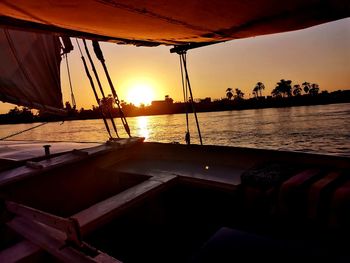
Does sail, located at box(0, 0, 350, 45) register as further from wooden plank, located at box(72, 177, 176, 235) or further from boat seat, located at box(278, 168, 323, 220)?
wooden plank, located at box(72, 177, 176, 235)

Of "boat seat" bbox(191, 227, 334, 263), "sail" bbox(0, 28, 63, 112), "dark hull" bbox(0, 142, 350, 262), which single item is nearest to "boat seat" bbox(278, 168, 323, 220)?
"dark hull" bbox(0, 142, 350, 262)

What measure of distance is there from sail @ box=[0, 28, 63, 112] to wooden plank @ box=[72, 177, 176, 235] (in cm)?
440

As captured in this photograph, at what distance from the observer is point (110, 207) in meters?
3.08

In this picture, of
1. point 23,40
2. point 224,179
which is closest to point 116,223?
point 224,179

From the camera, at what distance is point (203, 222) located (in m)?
3.98

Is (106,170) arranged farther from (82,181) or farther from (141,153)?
(141,153)

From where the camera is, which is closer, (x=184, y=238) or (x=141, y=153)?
(x=184, y=238)

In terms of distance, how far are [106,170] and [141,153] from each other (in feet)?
3.38

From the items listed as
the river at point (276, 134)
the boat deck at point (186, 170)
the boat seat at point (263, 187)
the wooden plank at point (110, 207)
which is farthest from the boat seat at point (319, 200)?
the river at point (276, 134)

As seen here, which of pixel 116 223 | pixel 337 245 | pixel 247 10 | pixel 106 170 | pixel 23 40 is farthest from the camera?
pixel 23 40

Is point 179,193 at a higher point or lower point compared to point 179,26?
lower

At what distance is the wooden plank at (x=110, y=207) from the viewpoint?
275 cm

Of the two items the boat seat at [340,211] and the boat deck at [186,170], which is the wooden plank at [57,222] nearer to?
the boat deck at [186,170]

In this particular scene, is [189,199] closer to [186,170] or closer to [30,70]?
[186,170]
